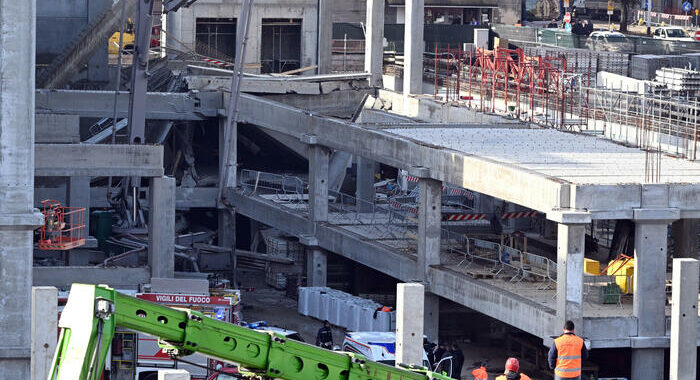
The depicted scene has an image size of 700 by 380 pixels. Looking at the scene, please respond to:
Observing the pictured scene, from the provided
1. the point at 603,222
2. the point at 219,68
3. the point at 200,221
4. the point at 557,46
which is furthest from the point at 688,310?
the point at 557,46

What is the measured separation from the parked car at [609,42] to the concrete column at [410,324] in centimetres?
5637

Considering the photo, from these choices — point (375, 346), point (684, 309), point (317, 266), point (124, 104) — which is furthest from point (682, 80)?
point (684, 309)

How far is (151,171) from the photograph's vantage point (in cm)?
4638

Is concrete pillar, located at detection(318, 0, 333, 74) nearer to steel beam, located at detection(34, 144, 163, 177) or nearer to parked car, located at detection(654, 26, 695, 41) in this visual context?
parked car, located at detection(654, 26, 695, 41)

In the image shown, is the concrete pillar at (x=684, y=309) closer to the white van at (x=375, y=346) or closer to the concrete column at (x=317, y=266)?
the white van at (x=375, y=346)

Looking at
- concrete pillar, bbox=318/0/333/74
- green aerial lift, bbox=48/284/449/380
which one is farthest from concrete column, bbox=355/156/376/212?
green aerial lift, bbox=48/284/449/380

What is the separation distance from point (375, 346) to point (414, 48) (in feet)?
115

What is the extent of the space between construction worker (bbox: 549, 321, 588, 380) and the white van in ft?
24.5

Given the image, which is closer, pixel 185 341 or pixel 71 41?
pixel 185 341

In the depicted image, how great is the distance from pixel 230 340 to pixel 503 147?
916 inches

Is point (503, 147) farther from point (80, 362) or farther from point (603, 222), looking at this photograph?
point (80, 362)

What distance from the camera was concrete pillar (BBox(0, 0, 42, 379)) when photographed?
34.2 m

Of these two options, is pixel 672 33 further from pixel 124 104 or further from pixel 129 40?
pixel 124 104

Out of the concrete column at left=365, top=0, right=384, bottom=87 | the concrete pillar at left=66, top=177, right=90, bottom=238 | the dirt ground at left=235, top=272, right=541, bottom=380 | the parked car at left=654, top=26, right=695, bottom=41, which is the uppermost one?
the parked car at left=654, top=26, right=695, bottom=41
